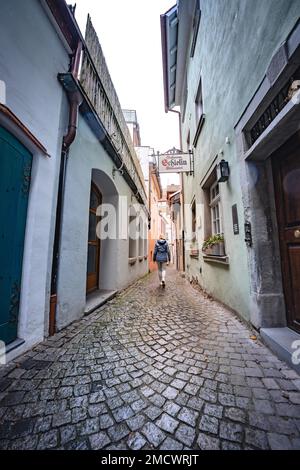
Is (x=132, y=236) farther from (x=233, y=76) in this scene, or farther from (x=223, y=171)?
(x=233, y=76)

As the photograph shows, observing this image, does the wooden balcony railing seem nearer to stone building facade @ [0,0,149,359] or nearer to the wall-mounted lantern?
stone building facade @ [0,0,149,359]

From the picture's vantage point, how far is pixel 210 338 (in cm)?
219

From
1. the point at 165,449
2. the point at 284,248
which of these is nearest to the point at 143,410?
the point at 165,449

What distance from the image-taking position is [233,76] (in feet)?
9.14

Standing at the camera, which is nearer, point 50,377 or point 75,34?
point 50,377

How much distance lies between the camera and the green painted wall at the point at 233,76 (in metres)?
1.88

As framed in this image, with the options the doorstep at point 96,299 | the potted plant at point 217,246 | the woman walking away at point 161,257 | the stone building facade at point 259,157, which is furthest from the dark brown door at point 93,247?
the stone building facade at point 259,157

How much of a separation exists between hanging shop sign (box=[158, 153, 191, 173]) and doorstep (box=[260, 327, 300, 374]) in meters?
5.13

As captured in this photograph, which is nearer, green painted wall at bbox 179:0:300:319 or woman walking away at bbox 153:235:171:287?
green painted wall at bbox 179:0:300:319

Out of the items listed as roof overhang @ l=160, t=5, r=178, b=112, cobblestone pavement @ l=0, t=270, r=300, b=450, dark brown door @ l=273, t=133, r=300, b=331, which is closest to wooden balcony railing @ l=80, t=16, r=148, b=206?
dark brown door @ l=273, t=133, r=300, b=331

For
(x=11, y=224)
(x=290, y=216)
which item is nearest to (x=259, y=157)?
(x=290, y=216)

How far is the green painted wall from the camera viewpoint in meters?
1.88

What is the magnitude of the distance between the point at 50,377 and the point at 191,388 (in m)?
1.13
